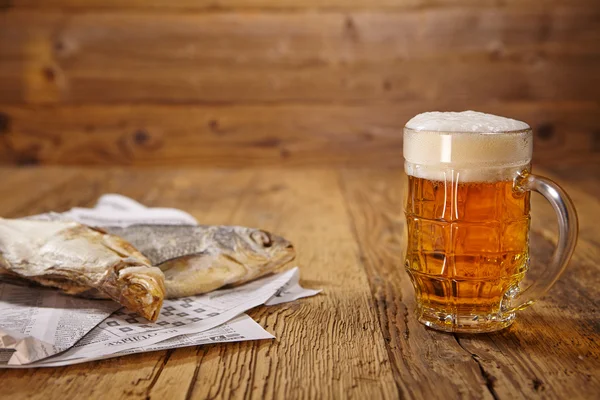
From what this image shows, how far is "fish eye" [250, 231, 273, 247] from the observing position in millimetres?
1241

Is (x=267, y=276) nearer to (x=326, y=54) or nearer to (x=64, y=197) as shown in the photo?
(x=64, y=197)

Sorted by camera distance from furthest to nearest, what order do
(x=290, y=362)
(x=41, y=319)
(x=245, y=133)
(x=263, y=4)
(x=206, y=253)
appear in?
(x=245, y=133)
(x=263, y=4)
(x=206, y=253)
(x=41, y=319)
(x=290, y=362)

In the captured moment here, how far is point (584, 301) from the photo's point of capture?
115 cm

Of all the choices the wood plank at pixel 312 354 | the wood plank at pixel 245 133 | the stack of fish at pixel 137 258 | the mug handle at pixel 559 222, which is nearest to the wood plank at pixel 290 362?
the wood plank at pixel 312 354

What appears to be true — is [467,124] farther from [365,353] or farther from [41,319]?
[41,319]

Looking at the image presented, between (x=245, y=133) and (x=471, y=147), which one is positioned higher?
(x=471, y=147)

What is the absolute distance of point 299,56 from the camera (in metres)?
2.95

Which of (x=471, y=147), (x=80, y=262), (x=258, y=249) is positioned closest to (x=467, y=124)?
(x=471, y=147)

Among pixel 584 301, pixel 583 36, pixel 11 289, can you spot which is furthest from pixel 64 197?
pixel 583 36

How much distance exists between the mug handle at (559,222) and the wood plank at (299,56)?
6.69 ft

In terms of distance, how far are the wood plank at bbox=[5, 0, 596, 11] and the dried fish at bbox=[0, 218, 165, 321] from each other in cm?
187

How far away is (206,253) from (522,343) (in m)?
0.49

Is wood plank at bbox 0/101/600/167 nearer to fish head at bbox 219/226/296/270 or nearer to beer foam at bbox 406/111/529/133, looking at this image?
fish head at bbox 219/226/296/270

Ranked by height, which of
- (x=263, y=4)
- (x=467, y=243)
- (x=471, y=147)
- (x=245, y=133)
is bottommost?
(x=245, y=133)
